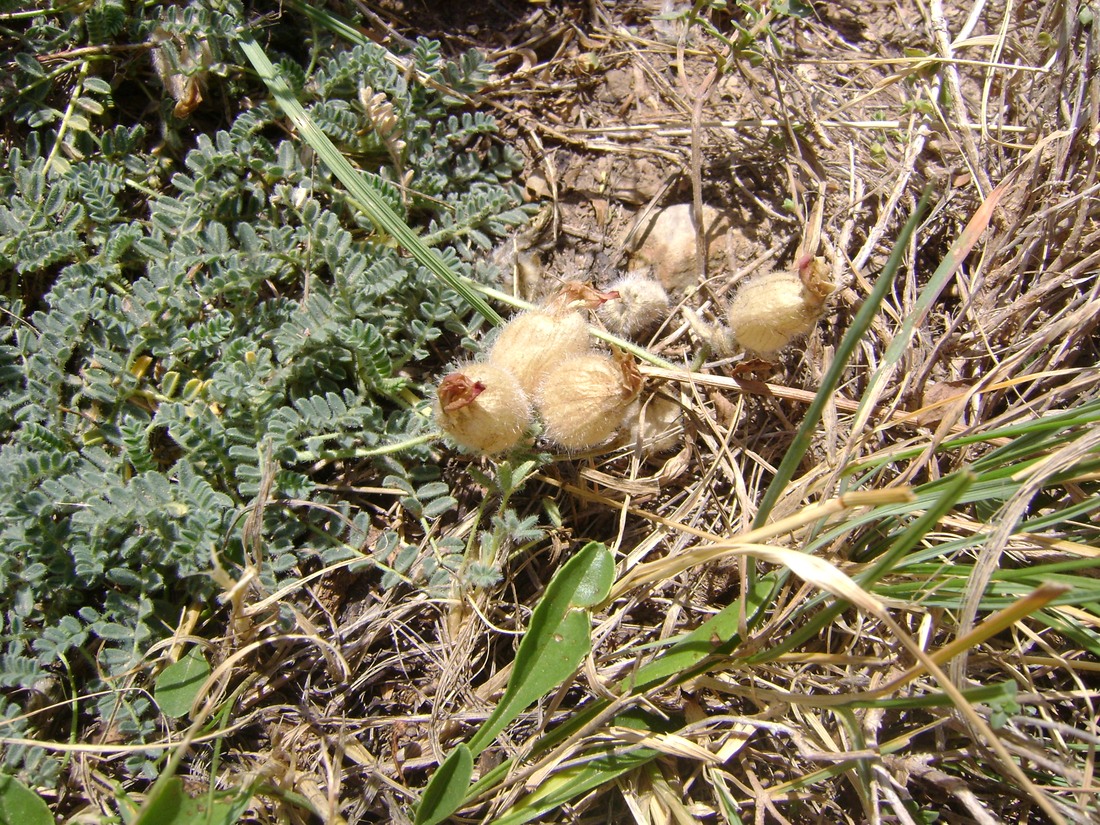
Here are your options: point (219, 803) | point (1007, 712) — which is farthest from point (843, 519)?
point (219, 803)

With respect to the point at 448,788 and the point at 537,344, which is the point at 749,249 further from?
the point at 448,788

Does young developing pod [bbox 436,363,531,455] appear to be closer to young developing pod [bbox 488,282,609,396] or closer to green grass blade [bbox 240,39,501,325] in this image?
young developing pod [bbox 488,282,609,396]

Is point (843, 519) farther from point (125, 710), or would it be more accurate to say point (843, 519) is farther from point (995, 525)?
point (125, 710)

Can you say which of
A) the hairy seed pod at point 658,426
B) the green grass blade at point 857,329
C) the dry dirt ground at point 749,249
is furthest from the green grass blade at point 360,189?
the green grass blade at point 857,329

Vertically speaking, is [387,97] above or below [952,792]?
above

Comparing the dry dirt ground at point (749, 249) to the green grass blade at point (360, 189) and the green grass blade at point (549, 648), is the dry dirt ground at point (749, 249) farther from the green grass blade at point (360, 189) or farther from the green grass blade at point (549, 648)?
the green grass blade at point (360, 189)

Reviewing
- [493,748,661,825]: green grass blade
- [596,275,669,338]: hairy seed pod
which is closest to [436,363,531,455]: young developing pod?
[596,275,669,338]: hairy seed pod
